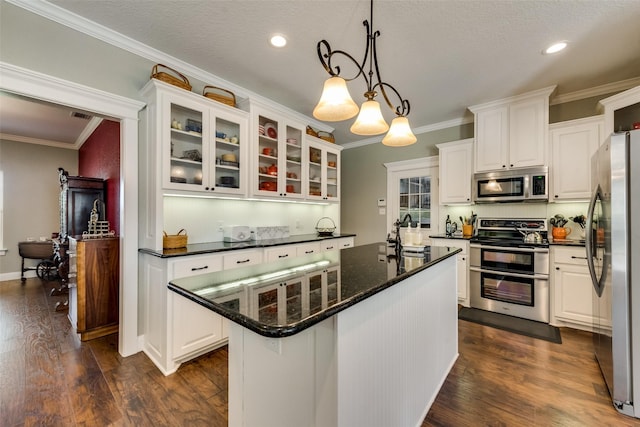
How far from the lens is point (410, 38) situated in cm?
227

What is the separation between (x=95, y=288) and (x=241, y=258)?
1.62m

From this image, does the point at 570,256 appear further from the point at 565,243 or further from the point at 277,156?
the point at 277,156

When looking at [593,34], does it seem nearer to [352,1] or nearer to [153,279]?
[352,1]

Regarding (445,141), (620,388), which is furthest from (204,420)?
(445,141)

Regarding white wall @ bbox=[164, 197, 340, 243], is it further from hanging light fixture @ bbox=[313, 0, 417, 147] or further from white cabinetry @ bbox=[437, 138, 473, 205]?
white cabinetry @ bbox=[437, 138, 473, 205]

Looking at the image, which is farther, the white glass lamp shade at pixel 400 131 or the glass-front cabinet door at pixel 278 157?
the glass-front cabinet door at pixel 278 157

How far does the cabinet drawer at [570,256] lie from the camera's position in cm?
278

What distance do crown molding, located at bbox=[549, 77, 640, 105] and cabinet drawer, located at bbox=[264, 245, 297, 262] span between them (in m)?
3.76

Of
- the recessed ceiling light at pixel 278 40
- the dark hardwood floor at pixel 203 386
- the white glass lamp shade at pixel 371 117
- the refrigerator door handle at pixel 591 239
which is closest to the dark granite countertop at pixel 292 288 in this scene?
the white glass lamp shade at pixel 371 117

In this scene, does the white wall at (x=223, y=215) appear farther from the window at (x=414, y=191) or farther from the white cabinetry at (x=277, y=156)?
the window at (x=414, y=191)

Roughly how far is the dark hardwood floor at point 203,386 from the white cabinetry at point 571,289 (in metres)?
0.19

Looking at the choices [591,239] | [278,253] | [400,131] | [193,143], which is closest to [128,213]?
[193,143]

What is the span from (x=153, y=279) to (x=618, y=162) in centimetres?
356

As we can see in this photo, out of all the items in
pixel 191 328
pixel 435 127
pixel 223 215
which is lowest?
pixel 191 328
